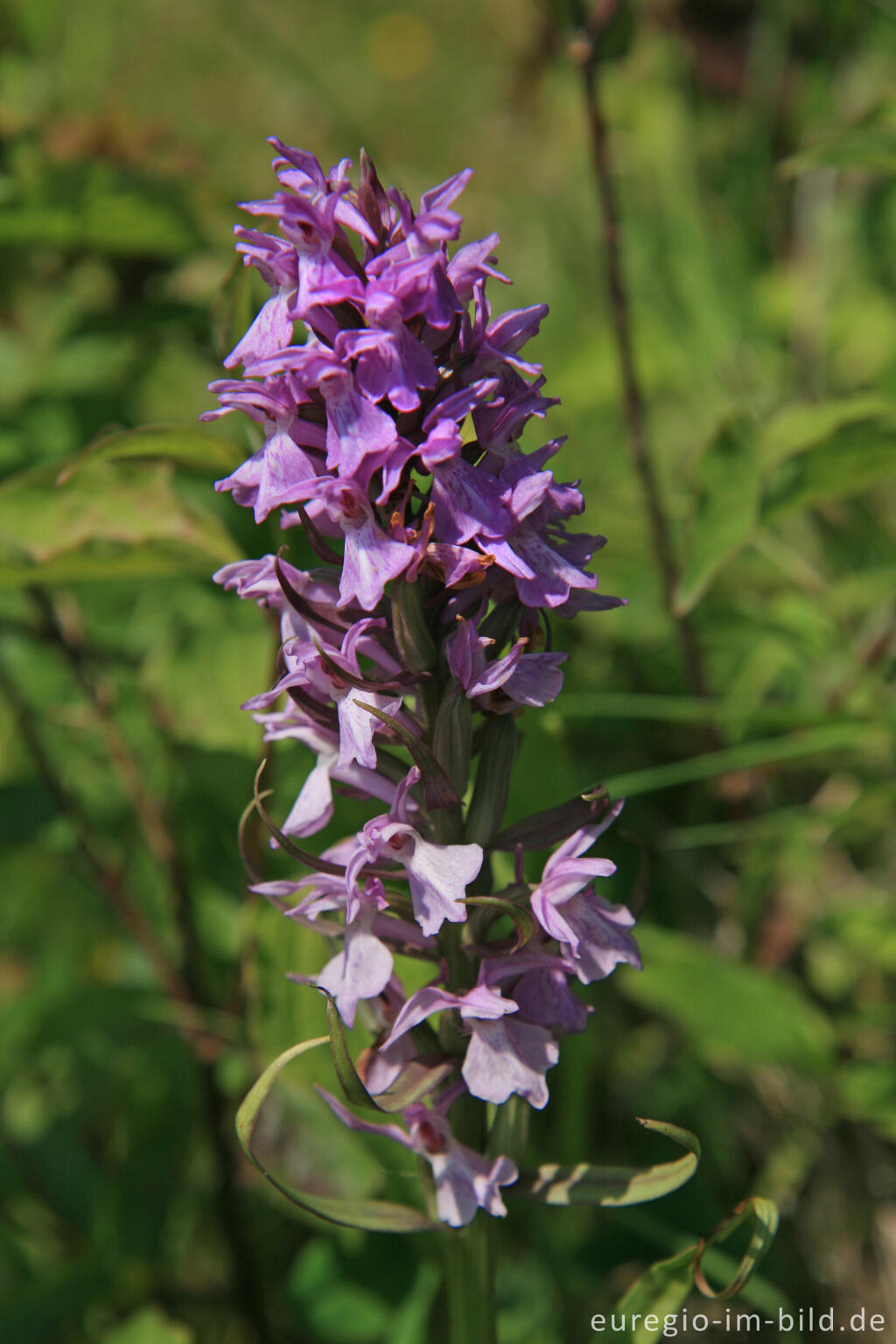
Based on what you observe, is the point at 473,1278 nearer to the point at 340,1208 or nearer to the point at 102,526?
the point at 340,1208

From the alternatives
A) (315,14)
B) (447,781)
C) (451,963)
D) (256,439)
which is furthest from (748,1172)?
(315,14)

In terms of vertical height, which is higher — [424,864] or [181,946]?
[424,864]

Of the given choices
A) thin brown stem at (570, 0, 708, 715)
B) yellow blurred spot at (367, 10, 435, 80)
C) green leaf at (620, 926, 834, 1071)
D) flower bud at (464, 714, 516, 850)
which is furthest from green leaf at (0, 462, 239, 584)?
yellow blurred spot at (367, 10, 435, 80)

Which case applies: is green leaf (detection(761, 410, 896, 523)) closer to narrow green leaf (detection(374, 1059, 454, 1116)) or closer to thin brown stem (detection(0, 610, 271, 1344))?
narrow green leaf (detection(374, 1059, 454, 1116))

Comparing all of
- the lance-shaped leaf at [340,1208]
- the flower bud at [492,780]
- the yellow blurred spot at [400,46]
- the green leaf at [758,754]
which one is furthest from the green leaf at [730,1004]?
the yellow blurred spot at [400,46]

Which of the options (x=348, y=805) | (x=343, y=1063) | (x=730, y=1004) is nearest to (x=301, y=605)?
(x=343, y=1063)

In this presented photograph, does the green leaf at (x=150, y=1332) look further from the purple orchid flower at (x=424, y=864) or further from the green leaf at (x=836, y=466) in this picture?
the green leaf at (x=836, y=466)

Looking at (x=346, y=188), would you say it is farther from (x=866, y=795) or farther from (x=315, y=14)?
(x=315, y=14)

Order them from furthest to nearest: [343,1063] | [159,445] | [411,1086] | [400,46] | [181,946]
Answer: [400,46] → [181,946] → [159,445] → [411,1086] → [343,1063]
